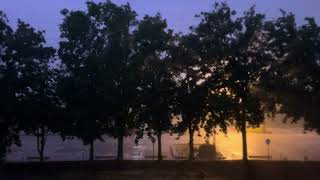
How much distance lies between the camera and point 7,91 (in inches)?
1309

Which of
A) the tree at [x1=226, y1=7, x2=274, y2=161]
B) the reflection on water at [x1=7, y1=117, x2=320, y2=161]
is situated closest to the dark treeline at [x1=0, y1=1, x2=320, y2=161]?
the tree at [x1=226, y1=7, x2=274, y2=161]

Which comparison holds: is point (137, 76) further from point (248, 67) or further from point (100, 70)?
point (248, 67)

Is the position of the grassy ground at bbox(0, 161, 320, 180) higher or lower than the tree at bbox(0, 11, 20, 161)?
lower

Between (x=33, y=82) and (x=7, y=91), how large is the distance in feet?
6.58

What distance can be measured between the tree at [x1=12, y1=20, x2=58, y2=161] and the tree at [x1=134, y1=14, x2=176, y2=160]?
6.02 meters

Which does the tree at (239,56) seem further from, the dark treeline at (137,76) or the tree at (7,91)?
the tree at (7,91)

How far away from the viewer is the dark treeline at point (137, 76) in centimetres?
3216

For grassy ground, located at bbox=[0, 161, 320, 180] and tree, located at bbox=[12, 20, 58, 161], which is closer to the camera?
grassy ground, located at bbox=[0, 161, 320, 180]

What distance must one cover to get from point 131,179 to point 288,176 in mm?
9932

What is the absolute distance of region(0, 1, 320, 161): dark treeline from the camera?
32.2 metres

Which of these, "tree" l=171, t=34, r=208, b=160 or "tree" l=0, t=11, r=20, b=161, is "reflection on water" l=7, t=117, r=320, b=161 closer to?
"tree" l=171, t=34, r=208, b=160

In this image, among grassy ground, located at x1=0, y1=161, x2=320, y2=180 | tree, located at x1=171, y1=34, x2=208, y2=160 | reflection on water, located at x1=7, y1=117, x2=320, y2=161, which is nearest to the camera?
grassy ground, located at x1=0, y1=161, x2=320, y2=180

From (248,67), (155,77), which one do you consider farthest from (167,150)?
(248,67)

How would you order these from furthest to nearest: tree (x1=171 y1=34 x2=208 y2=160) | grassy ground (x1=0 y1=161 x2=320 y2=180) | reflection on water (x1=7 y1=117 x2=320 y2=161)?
reflection on water (x1=7 y1=117 x2=320 y2=161)
tree (x1=171 y1=34 x2=208 y2=160)
grassy ground (x1=0 y1=161 x2=320 y2=180)
